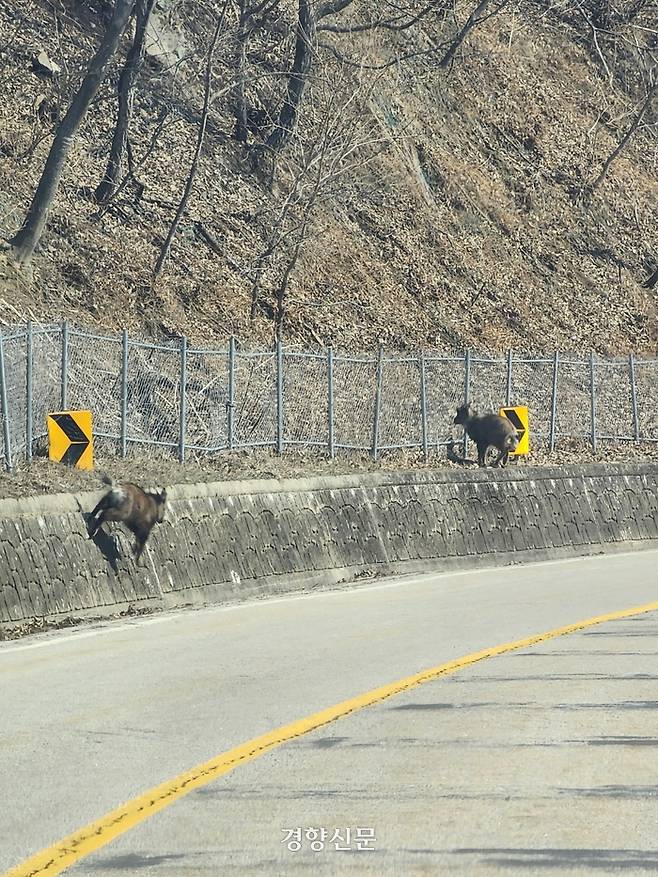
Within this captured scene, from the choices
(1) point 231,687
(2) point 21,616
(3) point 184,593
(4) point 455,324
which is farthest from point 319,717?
(4) point 455,324

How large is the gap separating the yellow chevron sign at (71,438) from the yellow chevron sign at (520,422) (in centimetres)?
1049

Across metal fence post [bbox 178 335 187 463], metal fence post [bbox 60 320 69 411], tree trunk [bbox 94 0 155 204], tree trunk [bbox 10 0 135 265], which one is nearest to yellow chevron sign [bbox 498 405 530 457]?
metal fence post [bbox 178 335 187 463]

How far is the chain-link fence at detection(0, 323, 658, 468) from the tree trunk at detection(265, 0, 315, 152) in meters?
6.08

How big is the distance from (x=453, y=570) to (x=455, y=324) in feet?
46.0

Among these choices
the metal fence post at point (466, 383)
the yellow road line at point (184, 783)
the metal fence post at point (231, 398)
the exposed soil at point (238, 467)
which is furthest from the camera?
the metal fence post at point (466, 383)

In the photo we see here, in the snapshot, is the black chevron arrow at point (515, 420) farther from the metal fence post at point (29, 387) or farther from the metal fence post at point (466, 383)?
the metal fence post at point (29, 387)

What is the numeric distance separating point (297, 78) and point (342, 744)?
27.8m

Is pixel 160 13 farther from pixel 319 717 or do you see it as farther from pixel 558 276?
pixel 319 717

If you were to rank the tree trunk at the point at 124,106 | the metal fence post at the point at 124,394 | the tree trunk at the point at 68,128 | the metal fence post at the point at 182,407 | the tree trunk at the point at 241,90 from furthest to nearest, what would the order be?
the tree trunk at the point at 241,90, the tree trunk at the point at 124,106, the tree trunk at the point at 68,128, the metal fence post at the point at 182,407, the metal fence post at the point at 124,394

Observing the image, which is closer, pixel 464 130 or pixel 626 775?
pixel 626 775


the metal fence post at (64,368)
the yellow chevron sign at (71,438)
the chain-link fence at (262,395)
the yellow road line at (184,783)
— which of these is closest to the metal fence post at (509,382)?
the chain-link fence at (262,395)

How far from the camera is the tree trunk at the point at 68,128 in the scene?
2619 cm

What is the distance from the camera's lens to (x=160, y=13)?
3575cm

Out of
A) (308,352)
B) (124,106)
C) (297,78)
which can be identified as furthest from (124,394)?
(297,78)
